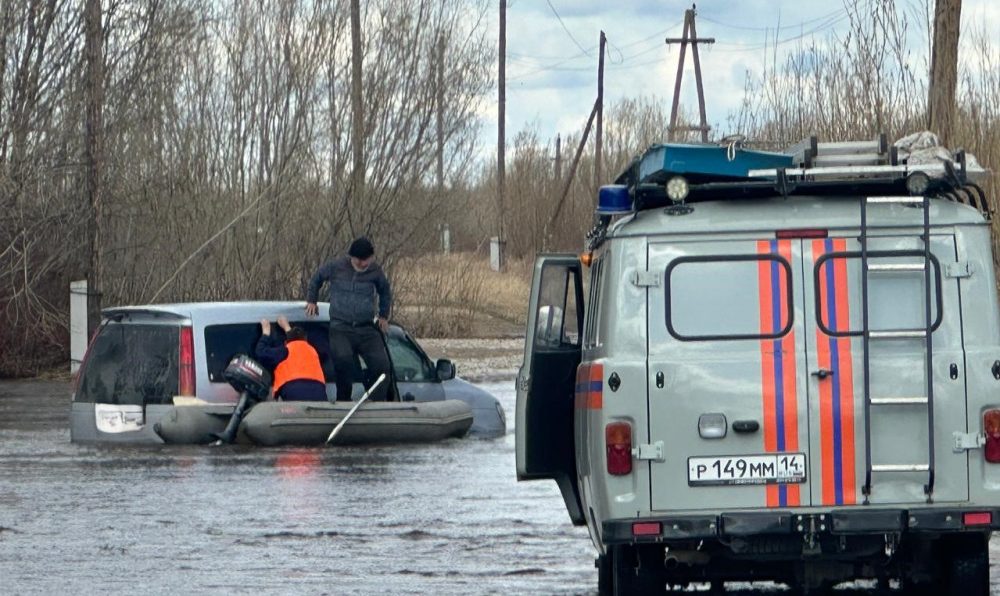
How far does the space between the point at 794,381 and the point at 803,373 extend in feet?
0.16

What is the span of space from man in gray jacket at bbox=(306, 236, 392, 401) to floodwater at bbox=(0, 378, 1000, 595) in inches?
34.4

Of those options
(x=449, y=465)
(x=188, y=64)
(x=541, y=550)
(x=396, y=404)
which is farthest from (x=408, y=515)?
(x=188, y=64)

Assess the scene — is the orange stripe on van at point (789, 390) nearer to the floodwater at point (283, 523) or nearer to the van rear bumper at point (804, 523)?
the van rear bumper at point (804, 523)

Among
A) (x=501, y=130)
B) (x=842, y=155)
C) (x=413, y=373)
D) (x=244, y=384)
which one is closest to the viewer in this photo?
(x=842, y=155)

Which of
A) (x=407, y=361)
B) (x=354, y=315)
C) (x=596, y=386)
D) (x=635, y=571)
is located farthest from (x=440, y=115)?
(x=596, y=386)

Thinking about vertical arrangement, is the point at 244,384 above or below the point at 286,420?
above

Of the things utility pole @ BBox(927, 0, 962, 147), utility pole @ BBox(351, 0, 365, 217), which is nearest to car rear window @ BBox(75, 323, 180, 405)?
utility pole @ BBox(927, 0, 962, 147)

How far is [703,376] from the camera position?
25.5 feet

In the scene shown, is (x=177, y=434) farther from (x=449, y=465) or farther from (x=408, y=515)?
(x=408, y=515)

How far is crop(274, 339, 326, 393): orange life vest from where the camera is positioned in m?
16.2

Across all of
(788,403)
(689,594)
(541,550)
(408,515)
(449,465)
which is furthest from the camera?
(449,465)

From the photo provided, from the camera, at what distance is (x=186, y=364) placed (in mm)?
16016

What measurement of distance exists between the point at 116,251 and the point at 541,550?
17244 mm

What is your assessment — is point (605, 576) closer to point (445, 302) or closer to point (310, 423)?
point (310, 423)
